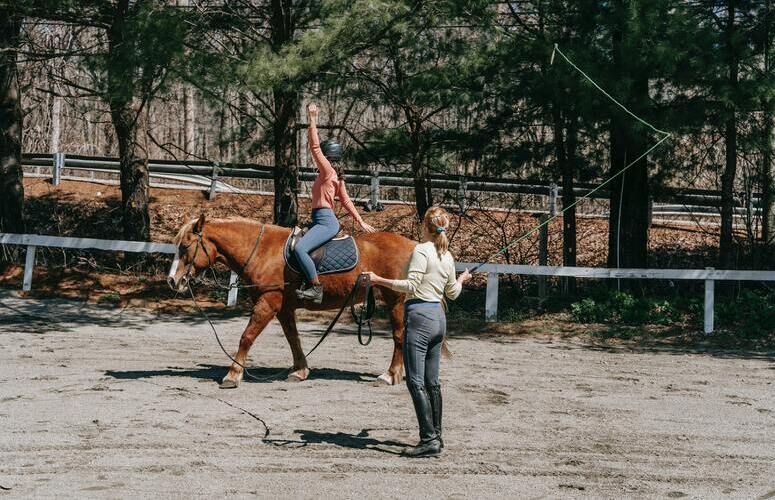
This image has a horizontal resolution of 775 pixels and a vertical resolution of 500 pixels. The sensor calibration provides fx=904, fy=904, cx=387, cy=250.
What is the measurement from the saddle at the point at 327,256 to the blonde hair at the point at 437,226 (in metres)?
3.36

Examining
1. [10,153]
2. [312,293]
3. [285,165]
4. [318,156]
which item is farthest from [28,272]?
[318,156]

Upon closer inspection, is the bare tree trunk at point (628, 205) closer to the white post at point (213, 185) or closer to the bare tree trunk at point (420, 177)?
the bare tree trunk at point (420, 177)

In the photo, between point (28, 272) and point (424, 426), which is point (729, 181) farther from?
point (28, 272)

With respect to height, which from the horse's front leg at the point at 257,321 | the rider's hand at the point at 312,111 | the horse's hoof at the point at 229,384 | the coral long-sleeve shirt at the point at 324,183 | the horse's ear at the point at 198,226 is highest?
the rider's hand at the point at 312,111

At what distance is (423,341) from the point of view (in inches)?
316

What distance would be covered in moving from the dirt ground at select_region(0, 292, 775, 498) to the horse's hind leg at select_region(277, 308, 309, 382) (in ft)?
0.64

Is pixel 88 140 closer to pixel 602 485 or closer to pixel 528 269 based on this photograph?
pixel 528 269

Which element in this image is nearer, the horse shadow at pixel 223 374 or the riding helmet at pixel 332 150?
the riding helmet at pixel 332 150

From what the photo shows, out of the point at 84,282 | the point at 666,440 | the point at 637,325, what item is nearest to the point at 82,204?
the point at 84,282

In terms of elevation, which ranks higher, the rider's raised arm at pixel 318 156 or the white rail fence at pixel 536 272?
the rider's raised arm at pixel 318 156

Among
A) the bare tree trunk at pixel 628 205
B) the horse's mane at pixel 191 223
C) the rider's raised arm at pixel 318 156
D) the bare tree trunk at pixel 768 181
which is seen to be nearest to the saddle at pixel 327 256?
the horse's mane at pixel 191 223

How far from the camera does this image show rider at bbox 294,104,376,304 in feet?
35.9

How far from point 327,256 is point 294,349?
1277 millimetres

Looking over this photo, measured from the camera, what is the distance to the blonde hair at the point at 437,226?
26.3ft
